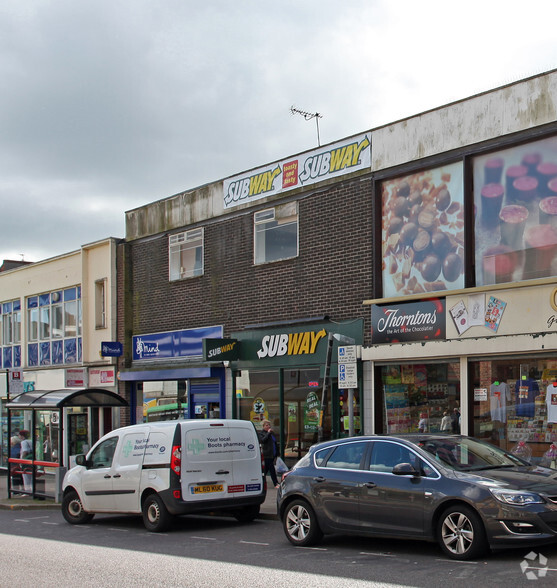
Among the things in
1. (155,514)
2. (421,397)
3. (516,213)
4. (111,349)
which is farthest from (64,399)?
(516,213)

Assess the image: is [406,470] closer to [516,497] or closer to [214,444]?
[516,497]

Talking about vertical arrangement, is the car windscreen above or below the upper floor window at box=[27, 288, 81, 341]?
below

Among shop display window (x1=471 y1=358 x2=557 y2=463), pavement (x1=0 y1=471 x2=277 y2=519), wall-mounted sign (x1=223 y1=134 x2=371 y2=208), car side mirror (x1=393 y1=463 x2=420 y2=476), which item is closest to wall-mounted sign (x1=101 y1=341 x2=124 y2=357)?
pavement (x1=0 y1=471 x2=277 y2=519)

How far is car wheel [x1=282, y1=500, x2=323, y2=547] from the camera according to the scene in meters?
11.2

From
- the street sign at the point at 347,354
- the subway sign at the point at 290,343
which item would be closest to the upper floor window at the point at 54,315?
the subway sign at the point at 290,343

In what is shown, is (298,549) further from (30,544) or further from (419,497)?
(30,544)

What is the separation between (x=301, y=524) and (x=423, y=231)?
7859 mm

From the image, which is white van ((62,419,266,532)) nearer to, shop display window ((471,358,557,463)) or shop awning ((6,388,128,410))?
shop display window ((471,358,557,463))

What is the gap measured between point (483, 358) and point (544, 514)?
711cm

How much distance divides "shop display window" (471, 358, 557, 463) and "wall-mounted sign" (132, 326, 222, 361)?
8343 mm

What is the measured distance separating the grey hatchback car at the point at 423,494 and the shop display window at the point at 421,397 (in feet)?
18.7

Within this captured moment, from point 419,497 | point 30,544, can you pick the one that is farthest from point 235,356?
point 419,497

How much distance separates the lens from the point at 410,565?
9453 mm

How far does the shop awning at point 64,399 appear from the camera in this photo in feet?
66.4
